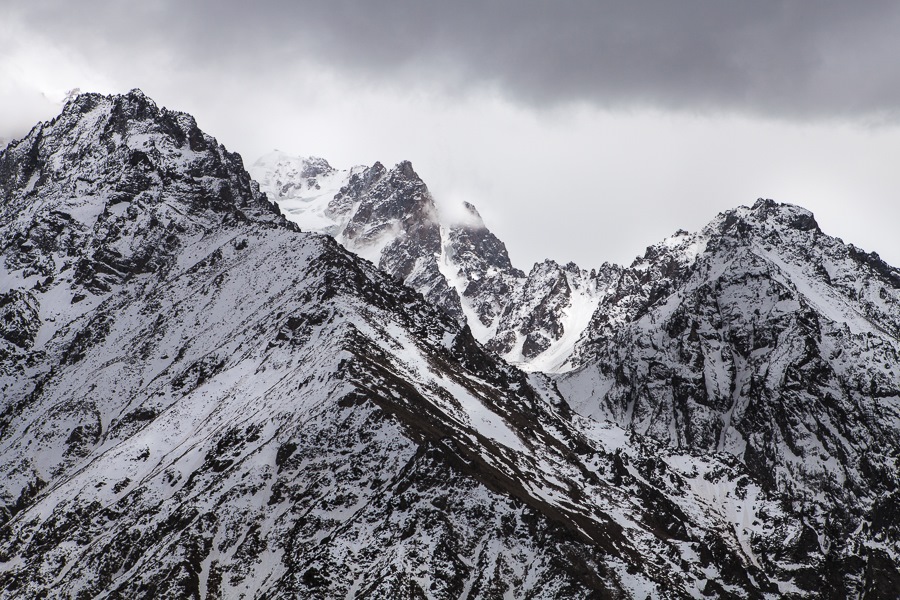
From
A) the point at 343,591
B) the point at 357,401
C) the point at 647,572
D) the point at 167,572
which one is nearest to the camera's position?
the point at 343,591

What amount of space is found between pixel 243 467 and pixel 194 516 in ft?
44.4

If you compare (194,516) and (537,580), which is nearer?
(537,580)

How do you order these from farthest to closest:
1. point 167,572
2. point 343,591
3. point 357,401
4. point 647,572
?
point 357,401, point 647,572, point 167,572, point 343,591

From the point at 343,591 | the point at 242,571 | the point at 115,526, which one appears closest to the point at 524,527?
the point at 343,591

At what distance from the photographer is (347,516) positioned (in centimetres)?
17500

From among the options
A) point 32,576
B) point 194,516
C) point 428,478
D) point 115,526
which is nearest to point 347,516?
point 428,478

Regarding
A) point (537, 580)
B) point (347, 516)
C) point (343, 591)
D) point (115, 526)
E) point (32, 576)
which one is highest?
point (537, 580)

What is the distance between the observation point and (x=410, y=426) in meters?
190

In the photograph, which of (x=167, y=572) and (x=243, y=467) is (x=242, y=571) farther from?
(x=243, y=467)

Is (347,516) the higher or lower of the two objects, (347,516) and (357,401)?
the lower

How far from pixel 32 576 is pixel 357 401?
69455mm

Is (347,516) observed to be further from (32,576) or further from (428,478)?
(32,576)

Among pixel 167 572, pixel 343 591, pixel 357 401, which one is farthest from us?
pixel 357 401

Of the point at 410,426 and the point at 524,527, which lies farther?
the point at 410,426
